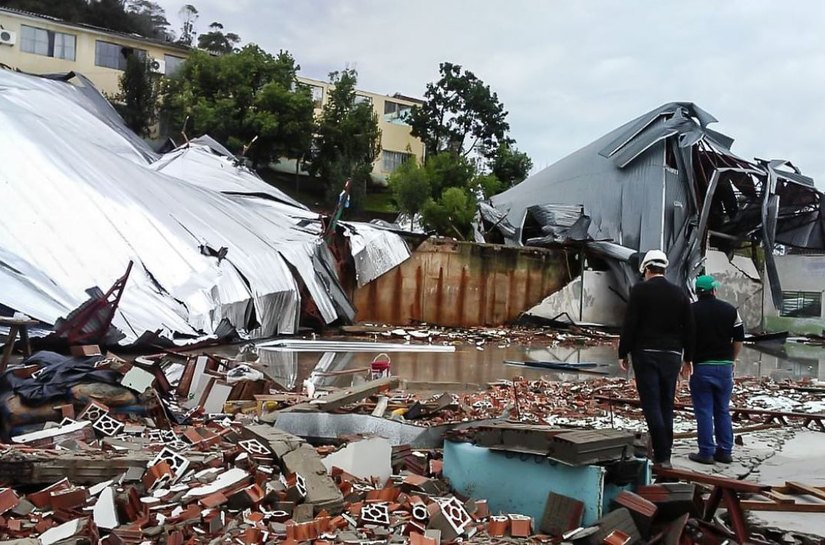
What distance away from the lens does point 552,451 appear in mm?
3646

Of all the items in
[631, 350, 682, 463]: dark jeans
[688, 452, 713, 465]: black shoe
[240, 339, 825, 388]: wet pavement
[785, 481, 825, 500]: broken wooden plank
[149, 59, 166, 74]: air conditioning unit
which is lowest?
[240, 339, 825, 388]: wet pavement

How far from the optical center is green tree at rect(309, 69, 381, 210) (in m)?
32.9

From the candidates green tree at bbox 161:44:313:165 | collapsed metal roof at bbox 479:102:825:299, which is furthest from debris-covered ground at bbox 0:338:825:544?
green tree at bbox 161:44:313:165

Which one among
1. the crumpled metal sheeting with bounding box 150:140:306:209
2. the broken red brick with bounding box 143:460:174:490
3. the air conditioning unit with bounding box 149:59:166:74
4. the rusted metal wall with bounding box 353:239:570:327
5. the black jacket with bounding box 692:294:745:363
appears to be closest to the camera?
the broken red brick with bounding box 143:460:174:490

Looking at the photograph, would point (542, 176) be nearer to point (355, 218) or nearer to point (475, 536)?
point (355, 218)

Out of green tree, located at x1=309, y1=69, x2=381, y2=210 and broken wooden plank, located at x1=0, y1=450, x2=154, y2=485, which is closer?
broken wooden plank, located at x1=0, y1=450, x2=154, y2=485

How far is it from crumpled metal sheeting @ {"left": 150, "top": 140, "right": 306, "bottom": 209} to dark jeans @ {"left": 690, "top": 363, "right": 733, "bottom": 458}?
1468 centimetres

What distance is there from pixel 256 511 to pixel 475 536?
3.66ft

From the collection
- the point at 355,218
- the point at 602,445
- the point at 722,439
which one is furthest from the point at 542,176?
the point at 602,445

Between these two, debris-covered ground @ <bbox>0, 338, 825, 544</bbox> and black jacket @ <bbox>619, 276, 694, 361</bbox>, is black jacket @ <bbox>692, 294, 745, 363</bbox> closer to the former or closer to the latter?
black jacket @ <bbox>619, 276, 694, 361</bbox>

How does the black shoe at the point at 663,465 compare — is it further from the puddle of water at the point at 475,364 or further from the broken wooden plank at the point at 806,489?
the puddle of water at the point at 475,364

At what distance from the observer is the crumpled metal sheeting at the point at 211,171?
721 inches

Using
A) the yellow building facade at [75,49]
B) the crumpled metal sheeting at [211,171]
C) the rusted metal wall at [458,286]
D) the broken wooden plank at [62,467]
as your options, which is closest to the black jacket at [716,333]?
the broken wooden plank at [62,467]

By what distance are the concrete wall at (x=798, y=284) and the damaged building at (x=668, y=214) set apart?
0.32 m
